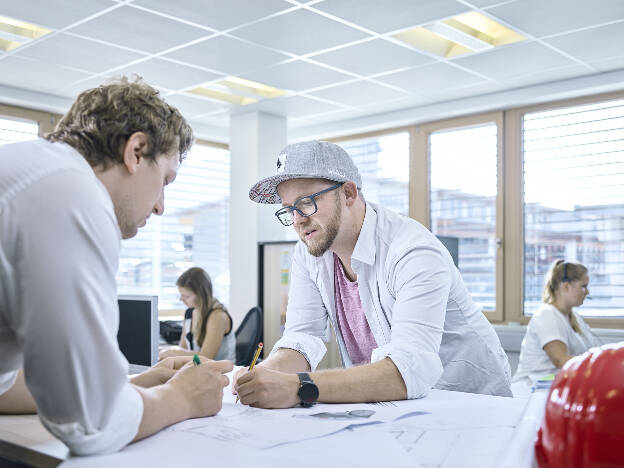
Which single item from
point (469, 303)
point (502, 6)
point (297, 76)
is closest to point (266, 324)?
point (297, 76)

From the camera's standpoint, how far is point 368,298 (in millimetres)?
1972

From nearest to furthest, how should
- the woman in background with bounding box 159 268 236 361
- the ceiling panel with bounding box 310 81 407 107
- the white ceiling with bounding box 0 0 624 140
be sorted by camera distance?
the white ceiling with bounding box 0 0 624 140
the woman in background with bounding box 159 268 236 361
the ceiling panel with bounding box 310 81 407 107

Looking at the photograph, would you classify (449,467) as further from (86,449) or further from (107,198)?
(107,198)

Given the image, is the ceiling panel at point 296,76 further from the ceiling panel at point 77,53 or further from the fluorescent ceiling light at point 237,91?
the ceiling panel at point 77,53

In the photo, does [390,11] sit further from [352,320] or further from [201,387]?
[201,387]

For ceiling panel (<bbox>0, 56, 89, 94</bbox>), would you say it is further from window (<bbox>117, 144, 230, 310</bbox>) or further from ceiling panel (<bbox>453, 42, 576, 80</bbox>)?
ceiling panel (<bbox>453, 42, 576, 80</bbox>)

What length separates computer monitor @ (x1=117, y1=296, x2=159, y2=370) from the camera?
8.38 ft

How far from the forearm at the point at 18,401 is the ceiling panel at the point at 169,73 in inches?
153

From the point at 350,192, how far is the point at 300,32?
102 inches

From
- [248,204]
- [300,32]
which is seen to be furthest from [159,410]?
[248,204]

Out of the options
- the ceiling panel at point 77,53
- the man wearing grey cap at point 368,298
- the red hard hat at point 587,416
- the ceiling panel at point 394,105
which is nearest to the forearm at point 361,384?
the man wearing grey cap at point 368,298

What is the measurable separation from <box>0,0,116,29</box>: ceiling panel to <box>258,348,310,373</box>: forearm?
2.82m

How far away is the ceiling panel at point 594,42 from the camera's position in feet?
14.0

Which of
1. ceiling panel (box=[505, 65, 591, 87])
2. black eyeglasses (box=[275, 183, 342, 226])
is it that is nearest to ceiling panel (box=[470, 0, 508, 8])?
ceiling panel (box=[505, 65, 591, 87])
